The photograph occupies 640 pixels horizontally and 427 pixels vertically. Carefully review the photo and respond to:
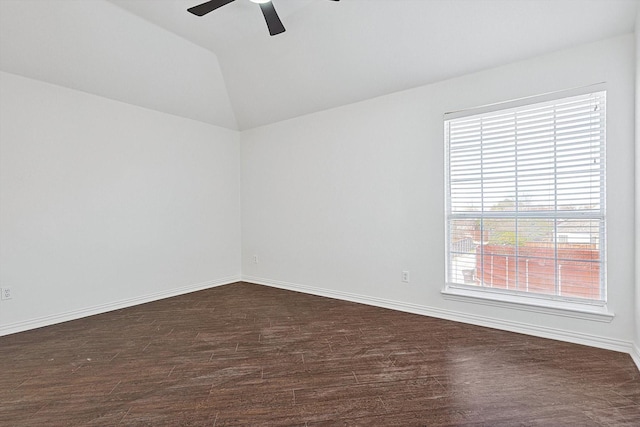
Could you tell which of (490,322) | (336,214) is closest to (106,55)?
(336,214)

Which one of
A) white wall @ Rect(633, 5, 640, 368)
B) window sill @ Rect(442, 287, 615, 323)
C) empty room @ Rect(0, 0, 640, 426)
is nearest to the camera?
empty room @ Rect(0, 0, 640, 426)

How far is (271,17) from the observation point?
8.66 ft

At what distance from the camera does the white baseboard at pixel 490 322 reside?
8.52 feet

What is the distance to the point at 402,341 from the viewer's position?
283cm

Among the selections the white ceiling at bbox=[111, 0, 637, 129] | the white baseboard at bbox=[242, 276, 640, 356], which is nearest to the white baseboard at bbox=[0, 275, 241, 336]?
the white baseboard at bbox=[242, 276, 640, 356]

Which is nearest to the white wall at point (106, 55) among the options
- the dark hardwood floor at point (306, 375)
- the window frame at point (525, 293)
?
the dark hardwood floor at point (306, 375)

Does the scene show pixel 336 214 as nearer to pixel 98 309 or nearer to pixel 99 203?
pixel 99 203

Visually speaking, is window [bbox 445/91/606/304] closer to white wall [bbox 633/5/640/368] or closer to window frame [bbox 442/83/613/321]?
window frame [bbox 442/83/613/321]

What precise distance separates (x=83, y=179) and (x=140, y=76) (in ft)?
4.42

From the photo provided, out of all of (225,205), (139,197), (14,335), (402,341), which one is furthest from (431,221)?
(14,335)

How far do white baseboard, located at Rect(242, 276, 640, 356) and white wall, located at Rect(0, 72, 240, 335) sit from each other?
1.84m

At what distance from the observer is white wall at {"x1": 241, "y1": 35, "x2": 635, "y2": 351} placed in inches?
102

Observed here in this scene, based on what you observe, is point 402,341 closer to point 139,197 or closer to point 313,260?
point 313,260

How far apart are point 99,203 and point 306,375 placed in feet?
10.3
